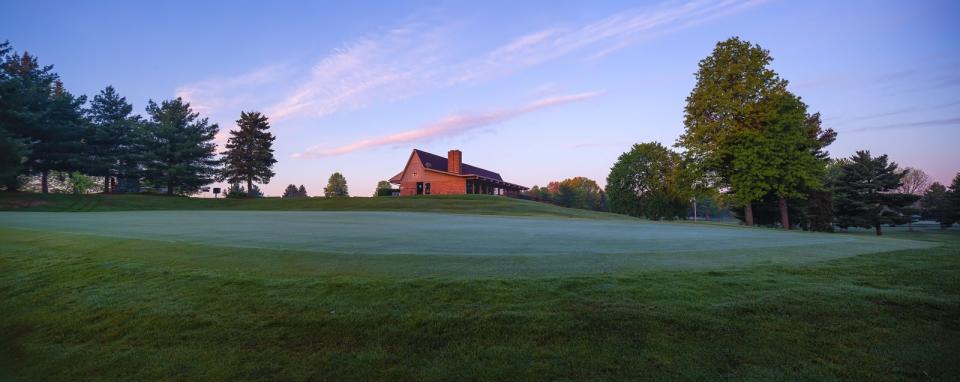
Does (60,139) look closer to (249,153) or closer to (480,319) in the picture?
(249,153)

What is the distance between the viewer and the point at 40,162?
143 ft

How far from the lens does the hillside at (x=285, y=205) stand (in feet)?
112

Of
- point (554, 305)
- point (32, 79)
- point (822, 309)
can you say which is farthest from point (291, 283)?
point (32, 79)

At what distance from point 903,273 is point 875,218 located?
46.3 m

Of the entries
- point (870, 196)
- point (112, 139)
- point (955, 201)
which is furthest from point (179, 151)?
point (955, 201)

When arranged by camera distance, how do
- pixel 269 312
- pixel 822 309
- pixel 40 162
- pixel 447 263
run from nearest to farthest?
pixel 822 309, pixel 269 312, pixel 447 263, pixel 40 162

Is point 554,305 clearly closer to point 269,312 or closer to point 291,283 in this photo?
point 269,312

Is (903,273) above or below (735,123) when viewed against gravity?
below

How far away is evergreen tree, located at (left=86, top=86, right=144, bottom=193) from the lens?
4738 centimetres

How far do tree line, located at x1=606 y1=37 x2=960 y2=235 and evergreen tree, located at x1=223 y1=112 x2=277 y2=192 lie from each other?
57700 mm

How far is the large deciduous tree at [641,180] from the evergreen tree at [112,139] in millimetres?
70218

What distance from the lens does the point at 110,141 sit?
49188 millimetres

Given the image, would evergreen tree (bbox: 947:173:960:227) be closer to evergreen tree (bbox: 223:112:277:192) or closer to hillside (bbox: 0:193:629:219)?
hillside (bbox: 0:193:629:219)

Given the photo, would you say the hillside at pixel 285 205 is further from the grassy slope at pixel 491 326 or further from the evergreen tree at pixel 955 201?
the evergreen tree at pixel 955 201
